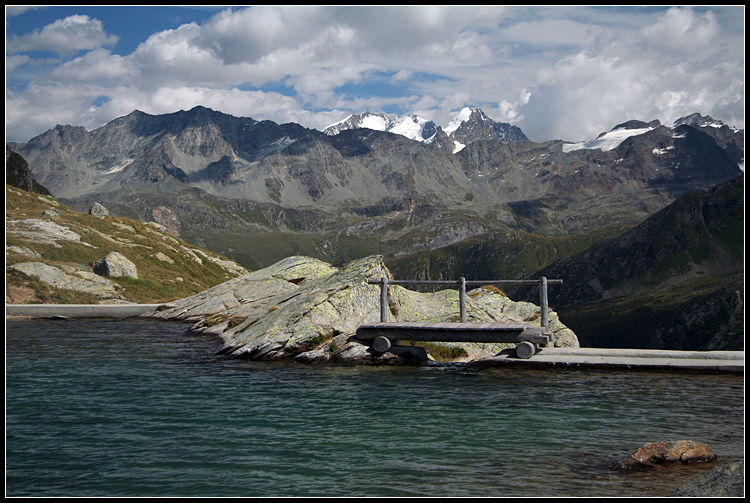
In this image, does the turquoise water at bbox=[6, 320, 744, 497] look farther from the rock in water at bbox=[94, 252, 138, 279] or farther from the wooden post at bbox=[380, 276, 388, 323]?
the rock in water at bbox=[94, 252, 138, 279]

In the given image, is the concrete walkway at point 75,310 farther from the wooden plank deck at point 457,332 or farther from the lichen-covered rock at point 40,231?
the wooden plank deck at point 457,332

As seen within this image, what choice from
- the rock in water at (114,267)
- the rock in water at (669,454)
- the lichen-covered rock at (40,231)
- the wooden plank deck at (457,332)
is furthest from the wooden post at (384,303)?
the lichen-covered rock at (40,231)

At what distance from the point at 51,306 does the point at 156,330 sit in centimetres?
2170

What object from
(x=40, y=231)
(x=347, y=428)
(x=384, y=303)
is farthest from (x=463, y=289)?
(x=40, y=231)

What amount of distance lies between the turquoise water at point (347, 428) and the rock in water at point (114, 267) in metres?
54.5

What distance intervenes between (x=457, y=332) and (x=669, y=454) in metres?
17.3

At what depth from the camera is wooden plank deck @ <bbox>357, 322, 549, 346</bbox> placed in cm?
3223

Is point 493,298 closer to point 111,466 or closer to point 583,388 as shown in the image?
point 583,388

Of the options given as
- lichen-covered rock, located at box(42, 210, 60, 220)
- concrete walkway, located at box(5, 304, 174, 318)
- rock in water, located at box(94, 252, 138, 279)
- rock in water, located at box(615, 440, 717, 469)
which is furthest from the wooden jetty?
lichen-covered rock, located at box(42, 210, 60, 220)

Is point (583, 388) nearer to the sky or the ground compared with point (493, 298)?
nearer to the ground

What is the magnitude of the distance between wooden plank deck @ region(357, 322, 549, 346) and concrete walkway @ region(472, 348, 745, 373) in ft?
3.65

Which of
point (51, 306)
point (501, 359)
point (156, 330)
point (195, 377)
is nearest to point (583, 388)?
point (501, 359)

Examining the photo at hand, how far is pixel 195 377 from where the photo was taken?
30.0 metres

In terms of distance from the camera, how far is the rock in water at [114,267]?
85500 mm
